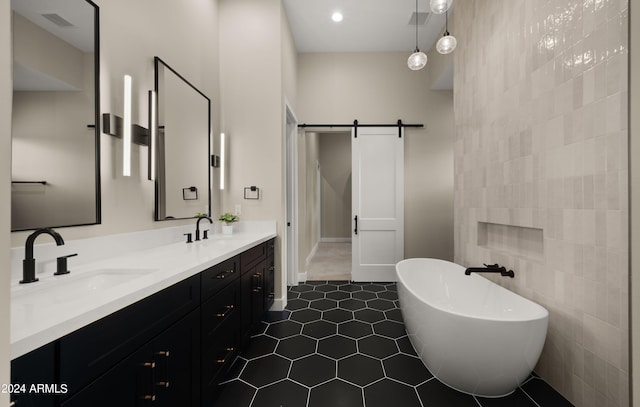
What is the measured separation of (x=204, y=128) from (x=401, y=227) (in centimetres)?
279

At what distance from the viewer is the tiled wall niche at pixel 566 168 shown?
1.28m

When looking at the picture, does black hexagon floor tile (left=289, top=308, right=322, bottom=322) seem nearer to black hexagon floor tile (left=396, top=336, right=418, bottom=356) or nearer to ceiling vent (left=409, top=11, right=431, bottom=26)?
black hexagon floor tile (left=396, top=336, right=418, bottom=356)

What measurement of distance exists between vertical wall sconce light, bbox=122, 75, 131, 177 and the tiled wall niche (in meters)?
2.47

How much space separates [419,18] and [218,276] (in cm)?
352

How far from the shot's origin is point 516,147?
6.33 feet

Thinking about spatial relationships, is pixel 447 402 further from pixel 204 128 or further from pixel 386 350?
pixel 204 128

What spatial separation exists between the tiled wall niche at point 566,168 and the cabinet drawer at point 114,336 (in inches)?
78.0

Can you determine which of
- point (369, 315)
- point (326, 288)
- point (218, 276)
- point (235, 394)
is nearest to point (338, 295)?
point (326, 288)

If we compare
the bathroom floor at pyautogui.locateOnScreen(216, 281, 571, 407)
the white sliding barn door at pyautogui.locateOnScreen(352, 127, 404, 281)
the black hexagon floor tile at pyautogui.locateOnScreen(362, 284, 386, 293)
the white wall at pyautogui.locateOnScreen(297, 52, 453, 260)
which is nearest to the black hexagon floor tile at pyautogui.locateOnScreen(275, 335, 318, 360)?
the bathroom floor at pyautogui.locateOnScreen(216, 281, 571, 407)

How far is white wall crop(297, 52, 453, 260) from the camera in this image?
3.92m

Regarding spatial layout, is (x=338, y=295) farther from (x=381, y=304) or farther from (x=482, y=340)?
(x=482, y=340)

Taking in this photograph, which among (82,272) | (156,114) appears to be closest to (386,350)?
(82,272)

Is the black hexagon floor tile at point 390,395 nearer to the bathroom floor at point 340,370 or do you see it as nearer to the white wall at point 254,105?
the bathroom floor at point 340,370

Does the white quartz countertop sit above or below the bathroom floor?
above
